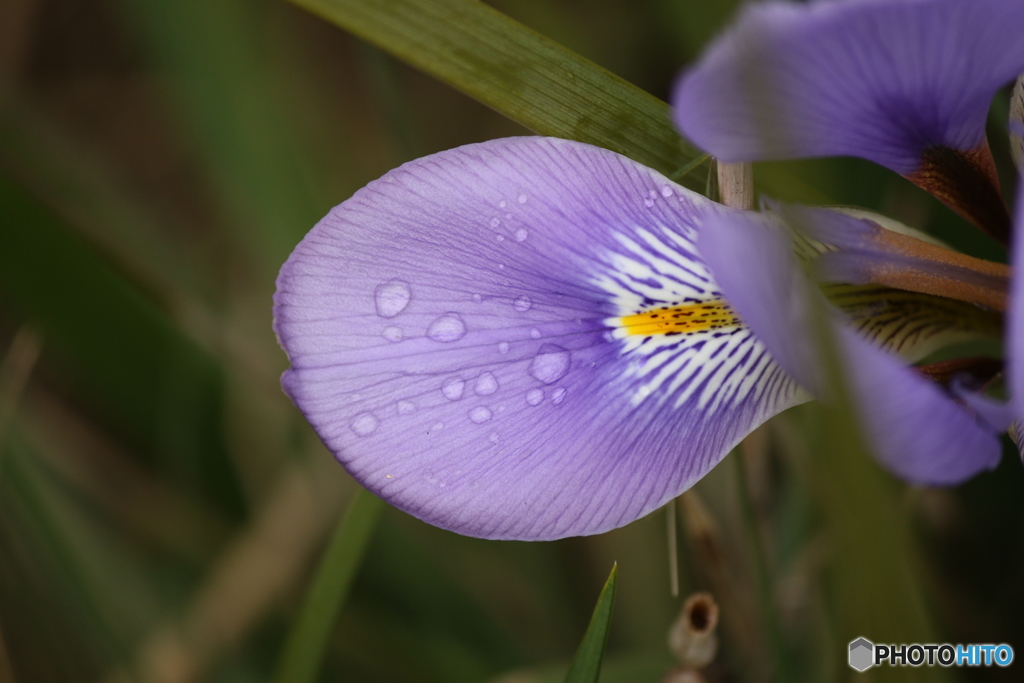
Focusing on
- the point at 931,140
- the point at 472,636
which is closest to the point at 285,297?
the point at 931,140

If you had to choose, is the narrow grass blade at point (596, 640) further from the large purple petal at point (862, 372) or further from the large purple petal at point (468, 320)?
the large purple petal at point (862, 372)

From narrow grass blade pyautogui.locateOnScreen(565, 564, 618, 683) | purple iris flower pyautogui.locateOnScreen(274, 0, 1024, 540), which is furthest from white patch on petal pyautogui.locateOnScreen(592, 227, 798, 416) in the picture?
narrow grass blade pyautogui.locateOnScreen(565, 564, 618, 683)

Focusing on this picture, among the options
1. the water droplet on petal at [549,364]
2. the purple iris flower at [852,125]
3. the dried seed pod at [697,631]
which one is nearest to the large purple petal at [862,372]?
the purple iris flower at [852,125]

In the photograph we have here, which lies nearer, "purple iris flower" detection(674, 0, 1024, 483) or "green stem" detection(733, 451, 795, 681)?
"purple iris flower" detection(674, 0, 1024, 483)

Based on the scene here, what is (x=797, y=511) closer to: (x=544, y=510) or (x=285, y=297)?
(x=544, y=510)

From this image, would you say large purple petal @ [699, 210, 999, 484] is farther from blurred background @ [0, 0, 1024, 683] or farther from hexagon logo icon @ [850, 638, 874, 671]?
blurred background @ [0, 0, 1024, 683]

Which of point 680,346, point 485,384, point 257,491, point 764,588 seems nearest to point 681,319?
point 680,346
